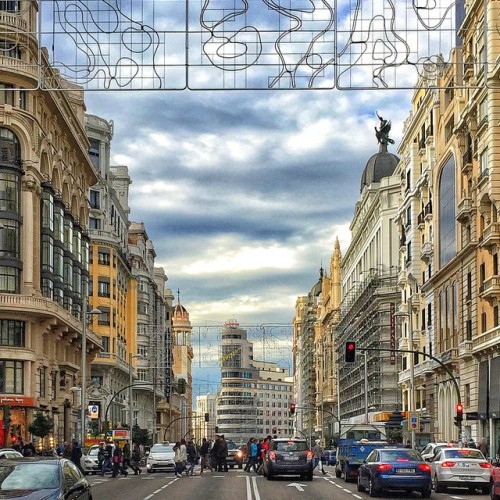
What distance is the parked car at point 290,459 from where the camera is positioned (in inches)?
1721

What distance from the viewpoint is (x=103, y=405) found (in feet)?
331

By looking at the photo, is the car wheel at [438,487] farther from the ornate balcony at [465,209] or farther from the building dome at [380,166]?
the building dome at [380,166]

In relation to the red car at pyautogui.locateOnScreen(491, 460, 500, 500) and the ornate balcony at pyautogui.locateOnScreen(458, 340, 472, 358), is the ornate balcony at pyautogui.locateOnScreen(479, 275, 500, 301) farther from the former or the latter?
the red car at pyautogui.locateOnScreen(491, 460, 500, 500)

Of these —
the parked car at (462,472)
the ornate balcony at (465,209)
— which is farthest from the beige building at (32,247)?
the parked car at (462,472)

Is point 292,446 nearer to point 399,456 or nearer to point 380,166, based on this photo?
point 399,456

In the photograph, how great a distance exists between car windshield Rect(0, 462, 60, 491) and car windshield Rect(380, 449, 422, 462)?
49.3 feet

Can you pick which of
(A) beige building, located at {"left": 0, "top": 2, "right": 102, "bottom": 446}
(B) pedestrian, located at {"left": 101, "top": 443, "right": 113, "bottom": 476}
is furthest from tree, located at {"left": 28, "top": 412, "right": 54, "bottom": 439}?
(B) pedestrian, located at {"left": 101, "top": 443, "right": 113, "bottom": 476}

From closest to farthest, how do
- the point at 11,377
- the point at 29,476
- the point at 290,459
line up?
the point at 29,476 < the point at 290,459 < the point at 11,377

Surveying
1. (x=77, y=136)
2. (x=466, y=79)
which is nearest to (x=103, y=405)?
(x=77, y=136)

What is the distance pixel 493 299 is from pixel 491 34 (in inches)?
532

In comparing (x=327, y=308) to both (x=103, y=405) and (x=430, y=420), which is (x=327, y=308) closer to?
(x=103, y=405)

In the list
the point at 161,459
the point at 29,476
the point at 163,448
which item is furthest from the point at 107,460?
the point at 29,476

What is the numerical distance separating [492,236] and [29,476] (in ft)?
138

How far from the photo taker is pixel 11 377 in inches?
2576
